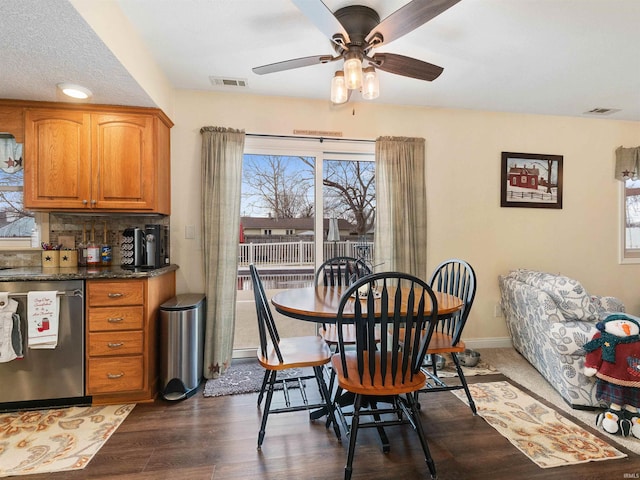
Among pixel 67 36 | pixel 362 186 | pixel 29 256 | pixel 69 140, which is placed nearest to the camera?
pixel 67 36

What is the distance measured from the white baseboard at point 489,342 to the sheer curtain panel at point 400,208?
967 millimetres

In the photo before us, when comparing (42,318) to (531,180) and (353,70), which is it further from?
(531,180)

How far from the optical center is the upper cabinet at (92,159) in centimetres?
245

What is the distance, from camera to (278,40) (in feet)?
7.23

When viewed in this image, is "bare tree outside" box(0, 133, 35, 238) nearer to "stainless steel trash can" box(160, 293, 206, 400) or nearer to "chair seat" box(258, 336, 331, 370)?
"stainless steel trash can" box(160, 293, 206, 400)

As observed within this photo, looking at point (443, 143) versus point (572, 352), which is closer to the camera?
point (572, 352)

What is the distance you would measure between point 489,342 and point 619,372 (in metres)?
1.48

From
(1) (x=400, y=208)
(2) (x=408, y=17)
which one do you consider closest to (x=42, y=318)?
(2) (x=408, y=17)

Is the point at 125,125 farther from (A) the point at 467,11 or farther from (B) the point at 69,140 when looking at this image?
(A) the point at 467,11

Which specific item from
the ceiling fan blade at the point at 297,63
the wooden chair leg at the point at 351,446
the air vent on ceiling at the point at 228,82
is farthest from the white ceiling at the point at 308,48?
the wooden chair leg at the point at 351,446

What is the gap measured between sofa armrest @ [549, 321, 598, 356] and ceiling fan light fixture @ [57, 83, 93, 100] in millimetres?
3845

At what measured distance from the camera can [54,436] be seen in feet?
6.39

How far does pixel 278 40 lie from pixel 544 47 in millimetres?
1889

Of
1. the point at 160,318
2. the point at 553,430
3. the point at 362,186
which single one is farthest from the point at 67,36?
the point at 553,430
